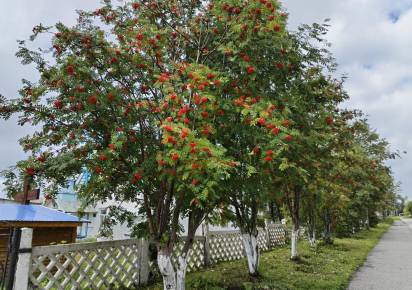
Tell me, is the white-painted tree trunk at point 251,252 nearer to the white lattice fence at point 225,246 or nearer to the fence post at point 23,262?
the white lattice fence at point 225,246

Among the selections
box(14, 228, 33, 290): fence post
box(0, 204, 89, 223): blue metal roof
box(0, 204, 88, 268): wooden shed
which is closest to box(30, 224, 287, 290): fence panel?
box(14, 228, 33, 290): fence post

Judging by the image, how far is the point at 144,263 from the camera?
27.7 feet

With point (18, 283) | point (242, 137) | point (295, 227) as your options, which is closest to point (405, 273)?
point (295, 227)

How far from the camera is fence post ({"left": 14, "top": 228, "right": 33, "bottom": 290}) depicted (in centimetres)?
571

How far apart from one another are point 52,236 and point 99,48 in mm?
7476

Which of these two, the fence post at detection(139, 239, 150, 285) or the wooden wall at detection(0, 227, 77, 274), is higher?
the wooden wall at detection(0, 227, 77, 274)

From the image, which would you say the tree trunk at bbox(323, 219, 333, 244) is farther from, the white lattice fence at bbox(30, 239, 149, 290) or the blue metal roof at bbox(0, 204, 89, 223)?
the blue metal roof at bbox(0, 204, 89, 223)

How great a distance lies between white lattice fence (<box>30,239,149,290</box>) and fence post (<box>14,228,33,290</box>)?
0.54ft

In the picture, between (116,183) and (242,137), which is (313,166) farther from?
(116,183)

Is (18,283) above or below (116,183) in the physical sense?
below

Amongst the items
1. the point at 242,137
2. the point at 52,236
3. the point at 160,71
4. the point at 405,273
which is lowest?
the point at 405,273

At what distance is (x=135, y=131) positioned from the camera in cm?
588

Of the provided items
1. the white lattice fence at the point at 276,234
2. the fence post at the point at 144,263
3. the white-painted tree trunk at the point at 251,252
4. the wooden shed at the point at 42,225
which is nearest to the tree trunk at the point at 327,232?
the white lattice fence at the point at 276,234

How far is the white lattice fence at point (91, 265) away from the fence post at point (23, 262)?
0.16 m
